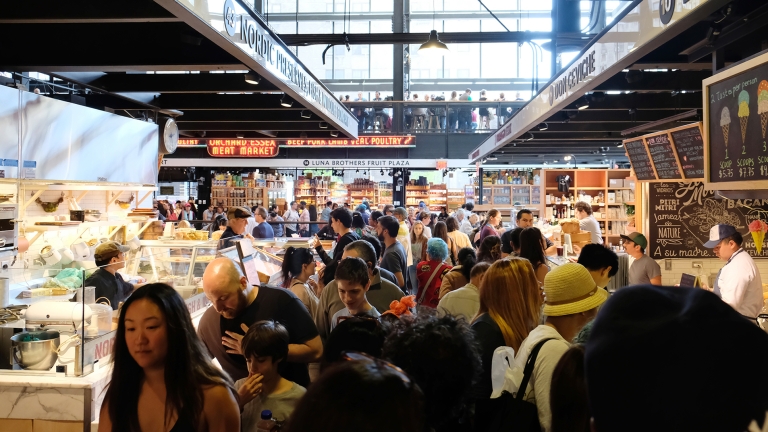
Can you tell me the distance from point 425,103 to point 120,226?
12219 mm

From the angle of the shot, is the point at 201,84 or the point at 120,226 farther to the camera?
the point at 120,226

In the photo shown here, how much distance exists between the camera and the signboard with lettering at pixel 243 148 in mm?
12766

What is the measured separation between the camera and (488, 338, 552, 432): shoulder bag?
2039 millimetres

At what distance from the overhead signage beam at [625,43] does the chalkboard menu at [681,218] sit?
9.86 feet

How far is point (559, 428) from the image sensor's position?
1.77 meters

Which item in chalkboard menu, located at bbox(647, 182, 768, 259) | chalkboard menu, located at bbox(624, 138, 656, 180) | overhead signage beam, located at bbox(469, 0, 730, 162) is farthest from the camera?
chalkboard menu, located at bbox(647, 182, 768, 259)

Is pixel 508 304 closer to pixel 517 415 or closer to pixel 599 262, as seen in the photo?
pixel 517 415

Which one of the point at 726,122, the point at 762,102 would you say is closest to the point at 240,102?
the point at 726,122

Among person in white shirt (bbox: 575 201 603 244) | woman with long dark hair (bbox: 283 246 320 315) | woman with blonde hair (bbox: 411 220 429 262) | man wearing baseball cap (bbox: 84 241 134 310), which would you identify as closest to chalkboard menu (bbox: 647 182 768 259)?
person in white shirt (bbox: 575 201 603 244)

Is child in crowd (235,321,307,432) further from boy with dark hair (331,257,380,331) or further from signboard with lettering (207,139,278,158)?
signboard with lettering (207,139,278,158)

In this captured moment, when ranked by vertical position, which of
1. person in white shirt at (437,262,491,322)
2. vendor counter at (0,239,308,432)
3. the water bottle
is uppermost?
person in white shirt at (437,262,491,322)

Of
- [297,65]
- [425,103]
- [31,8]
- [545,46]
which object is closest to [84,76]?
[297,65]

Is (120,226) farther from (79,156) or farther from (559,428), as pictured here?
(559,428)

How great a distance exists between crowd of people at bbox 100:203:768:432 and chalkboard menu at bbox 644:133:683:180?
11.8 ft
